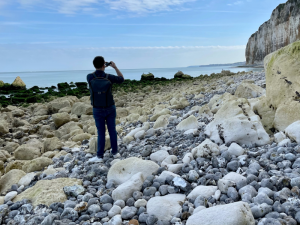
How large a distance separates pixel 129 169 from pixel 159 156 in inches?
27.3

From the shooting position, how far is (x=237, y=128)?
4199mm

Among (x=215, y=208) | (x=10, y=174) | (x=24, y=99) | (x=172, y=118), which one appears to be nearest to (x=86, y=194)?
(x=215, y=208)

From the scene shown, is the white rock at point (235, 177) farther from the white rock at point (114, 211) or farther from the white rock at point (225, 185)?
the white rock at point (114, 211)

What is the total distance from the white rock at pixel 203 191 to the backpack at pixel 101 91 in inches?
98.3

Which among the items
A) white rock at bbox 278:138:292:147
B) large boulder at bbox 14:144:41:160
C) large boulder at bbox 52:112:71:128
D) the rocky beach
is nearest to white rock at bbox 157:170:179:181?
the rocky beach

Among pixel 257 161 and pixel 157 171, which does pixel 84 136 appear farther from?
pixel 257 161

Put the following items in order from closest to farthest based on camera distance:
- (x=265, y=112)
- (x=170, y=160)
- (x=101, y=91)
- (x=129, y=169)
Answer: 1. (x=129, y=169)
2. (x=170, y=160)
3. (x=101, y=91)
4. (x=265, y=112)

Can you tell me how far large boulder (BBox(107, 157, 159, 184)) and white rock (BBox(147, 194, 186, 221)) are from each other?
772 millimetres

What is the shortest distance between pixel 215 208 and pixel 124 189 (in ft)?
4.26

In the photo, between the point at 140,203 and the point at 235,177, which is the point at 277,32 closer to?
the point at 235,177

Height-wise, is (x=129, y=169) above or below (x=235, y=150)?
below

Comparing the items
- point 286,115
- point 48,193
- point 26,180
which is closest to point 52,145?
point 26,180

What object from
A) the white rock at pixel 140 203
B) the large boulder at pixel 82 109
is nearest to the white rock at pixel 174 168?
the white rock at pixel 140 203

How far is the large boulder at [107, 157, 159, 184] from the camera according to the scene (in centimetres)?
369
